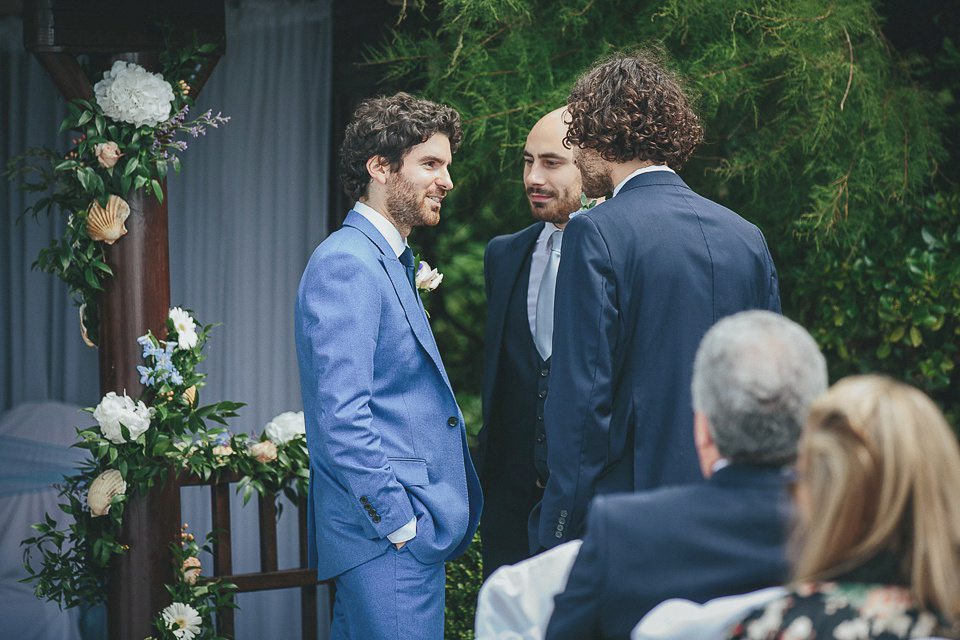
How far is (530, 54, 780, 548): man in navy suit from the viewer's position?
232 centimetres

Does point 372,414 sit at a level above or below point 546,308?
below

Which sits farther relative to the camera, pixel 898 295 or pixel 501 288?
pixel 898 295

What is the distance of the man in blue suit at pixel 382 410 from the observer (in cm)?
240

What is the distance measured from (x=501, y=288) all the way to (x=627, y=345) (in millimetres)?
862

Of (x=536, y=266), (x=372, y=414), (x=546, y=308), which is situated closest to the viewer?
(x=372, y=414)

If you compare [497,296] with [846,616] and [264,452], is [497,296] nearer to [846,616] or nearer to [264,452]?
[264,452]

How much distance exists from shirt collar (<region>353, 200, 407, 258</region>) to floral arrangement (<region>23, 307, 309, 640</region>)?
736mm

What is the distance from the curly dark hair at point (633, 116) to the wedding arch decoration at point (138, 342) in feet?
3.94

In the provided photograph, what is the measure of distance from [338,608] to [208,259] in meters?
2.32

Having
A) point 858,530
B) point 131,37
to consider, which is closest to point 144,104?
point 131,37

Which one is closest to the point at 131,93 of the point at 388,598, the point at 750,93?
the point at 388,598

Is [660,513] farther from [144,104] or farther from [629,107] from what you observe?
[144,104]

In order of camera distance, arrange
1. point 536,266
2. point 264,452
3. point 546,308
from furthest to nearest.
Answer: point 264,452 → point 536,266 → point 546,308

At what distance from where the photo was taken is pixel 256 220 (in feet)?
14.8
